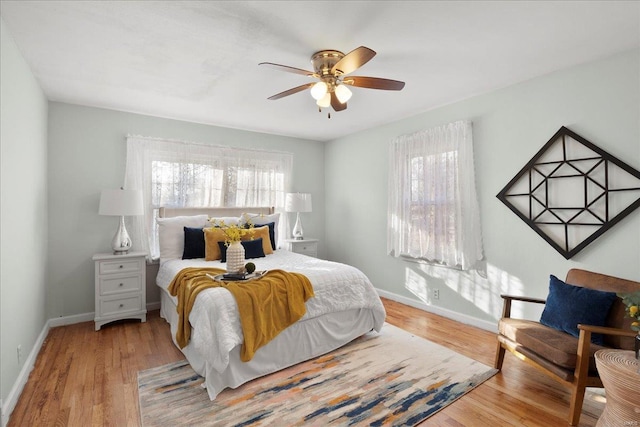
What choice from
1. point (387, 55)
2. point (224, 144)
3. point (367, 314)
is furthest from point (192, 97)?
point (367, 314)

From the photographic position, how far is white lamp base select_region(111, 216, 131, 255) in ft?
12.2

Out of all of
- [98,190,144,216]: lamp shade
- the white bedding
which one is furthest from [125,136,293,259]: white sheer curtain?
the white bedding

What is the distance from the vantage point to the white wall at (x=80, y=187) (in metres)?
3.70

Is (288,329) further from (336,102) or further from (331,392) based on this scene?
(336,102)

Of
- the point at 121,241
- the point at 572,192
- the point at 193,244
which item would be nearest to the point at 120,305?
the point at 121,241

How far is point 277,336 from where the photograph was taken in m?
2.65

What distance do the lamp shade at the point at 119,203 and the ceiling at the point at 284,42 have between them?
3.53 feet

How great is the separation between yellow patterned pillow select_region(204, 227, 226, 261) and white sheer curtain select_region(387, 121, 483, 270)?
2304 mm

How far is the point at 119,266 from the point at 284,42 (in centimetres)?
303

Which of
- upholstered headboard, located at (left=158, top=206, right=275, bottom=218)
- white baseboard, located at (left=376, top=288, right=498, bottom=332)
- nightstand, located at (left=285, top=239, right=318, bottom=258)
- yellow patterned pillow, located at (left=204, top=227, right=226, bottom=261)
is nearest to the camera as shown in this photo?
white baseboard, located at (left=376, top=288, right=498, bottom=332)

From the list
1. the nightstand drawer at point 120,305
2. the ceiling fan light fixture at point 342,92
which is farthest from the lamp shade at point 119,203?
the ceiling fan light fixture at point 342,92

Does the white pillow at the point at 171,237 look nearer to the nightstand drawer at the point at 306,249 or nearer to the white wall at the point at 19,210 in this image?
the white wall at the point at 19,210

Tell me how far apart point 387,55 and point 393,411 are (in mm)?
2674

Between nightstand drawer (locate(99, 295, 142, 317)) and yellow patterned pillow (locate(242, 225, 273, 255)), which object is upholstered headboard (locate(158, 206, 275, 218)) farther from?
nightstand drawer (locate(99, 295, 142, 317))
